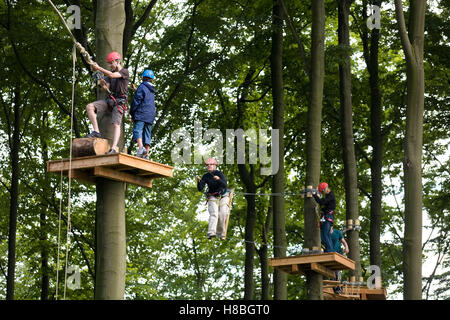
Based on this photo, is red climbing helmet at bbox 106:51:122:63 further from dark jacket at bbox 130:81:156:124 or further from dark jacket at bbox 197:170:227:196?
dark jacket at bbox 197:170:227:196

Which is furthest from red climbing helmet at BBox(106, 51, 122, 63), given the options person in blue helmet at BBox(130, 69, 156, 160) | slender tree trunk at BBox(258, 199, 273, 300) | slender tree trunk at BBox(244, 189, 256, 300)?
slender tree trunk at BBox(244, 189, 256, 300)

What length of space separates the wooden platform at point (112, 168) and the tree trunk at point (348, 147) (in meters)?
8.18

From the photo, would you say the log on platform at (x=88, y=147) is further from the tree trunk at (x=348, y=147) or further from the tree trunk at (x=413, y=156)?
the tree trunk at (x=348, y=147)

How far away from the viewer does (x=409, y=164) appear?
14617 mm

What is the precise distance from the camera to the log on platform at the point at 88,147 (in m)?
10.0

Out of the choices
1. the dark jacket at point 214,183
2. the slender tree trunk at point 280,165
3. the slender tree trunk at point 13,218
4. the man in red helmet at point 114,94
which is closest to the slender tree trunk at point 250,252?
the slender tree trunk at point 280,165

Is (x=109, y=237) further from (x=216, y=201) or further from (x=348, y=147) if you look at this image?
(x=348, y=147)

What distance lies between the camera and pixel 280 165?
2134 centimetres

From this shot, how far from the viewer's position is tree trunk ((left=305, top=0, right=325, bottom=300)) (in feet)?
47.4

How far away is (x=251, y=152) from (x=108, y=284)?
56.4 ft

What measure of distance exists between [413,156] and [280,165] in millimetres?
6969

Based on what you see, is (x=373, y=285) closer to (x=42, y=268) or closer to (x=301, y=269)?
(x=301, y=269)
